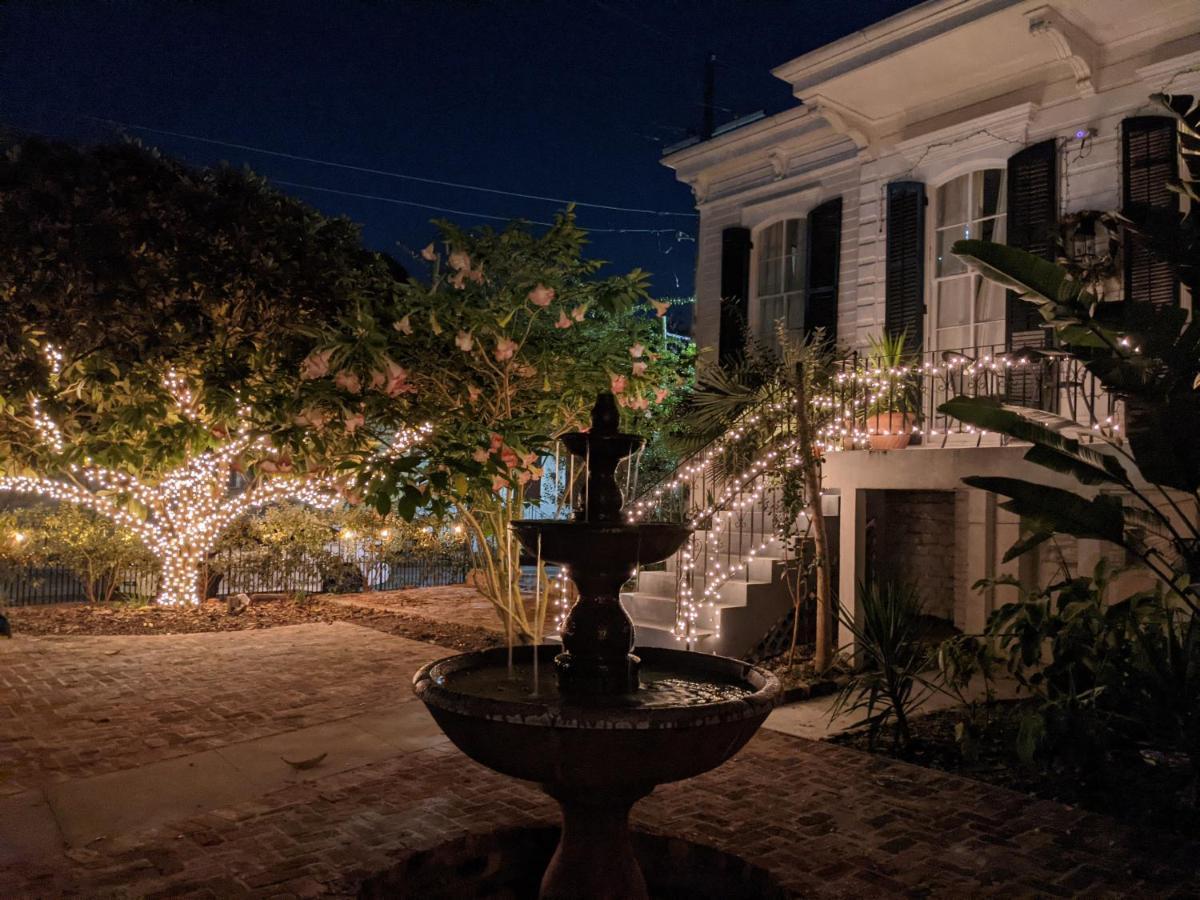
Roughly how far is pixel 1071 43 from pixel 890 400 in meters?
4.36

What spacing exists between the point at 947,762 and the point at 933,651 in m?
0.76

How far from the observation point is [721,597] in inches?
354

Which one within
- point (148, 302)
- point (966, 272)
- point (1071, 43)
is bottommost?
point (148, 302)

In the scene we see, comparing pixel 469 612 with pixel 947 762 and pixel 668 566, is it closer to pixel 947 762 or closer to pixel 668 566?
pixel 668 566

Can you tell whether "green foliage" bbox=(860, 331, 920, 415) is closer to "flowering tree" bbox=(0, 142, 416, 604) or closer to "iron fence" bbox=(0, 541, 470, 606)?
"flowering tree" bbox=(0, 142, 416, 604)

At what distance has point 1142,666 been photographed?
528 cm

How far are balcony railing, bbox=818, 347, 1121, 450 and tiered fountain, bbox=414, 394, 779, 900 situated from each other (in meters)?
5.50

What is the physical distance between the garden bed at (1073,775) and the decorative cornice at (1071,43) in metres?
7.12

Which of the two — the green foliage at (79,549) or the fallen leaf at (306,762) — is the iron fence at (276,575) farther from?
the fallen leaf at (306,762)

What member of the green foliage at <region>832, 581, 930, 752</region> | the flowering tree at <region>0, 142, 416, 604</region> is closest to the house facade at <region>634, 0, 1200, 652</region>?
the green foliage at <region>832, 581, 930, 752</region>

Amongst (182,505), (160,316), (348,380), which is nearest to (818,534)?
(348,380)

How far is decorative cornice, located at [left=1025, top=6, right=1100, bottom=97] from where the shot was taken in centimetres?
927

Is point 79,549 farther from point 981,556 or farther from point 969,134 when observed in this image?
point 969,134

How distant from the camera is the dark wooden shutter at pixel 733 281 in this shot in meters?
13.5
